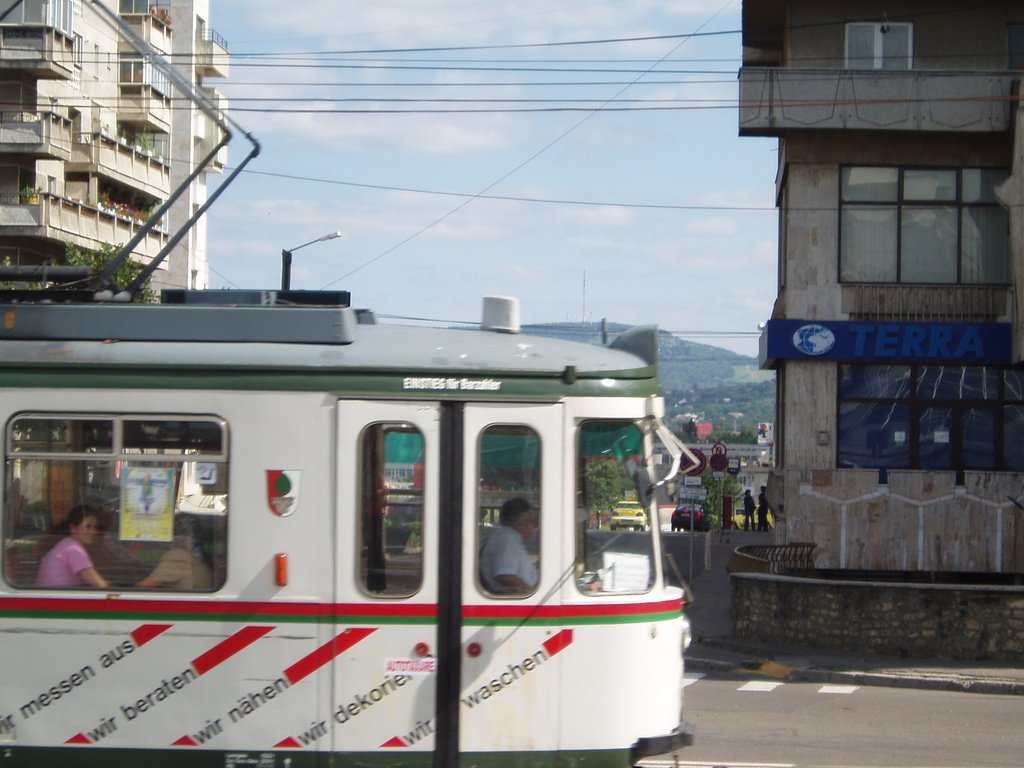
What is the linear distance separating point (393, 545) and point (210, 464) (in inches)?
44.3

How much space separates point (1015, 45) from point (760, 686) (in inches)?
A: 602

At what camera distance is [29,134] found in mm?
32406

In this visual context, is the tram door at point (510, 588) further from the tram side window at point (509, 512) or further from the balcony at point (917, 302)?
the balcony at point (917, 302)

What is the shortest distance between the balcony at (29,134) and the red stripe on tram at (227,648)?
1157 inches

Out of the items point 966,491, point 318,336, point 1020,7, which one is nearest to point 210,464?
point 318,336

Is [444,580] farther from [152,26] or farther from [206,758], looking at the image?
[152,26]

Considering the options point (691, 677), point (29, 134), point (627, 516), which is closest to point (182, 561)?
point (627, 516)

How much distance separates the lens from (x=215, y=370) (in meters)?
6.67

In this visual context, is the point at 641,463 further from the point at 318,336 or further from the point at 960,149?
the point at 960,149

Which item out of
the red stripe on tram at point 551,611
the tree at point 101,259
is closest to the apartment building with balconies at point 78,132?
the tree at point 101,259

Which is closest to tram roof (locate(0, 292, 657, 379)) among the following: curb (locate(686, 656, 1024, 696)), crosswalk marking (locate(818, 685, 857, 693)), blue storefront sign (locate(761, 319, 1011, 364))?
crosswalk marking (locate(818, 685, 857, 693))

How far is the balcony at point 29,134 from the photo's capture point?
32.4 meters

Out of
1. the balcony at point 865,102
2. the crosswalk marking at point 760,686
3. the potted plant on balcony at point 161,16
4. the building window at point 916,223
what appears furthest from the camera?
the potted plant on balcony at point 161,16

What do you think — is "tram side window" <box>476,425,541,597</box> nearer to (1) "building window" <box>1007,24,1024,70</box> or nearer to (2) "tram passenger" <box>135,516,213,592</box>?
(2) "tram passenger" <box>135,516,213,592</box>
